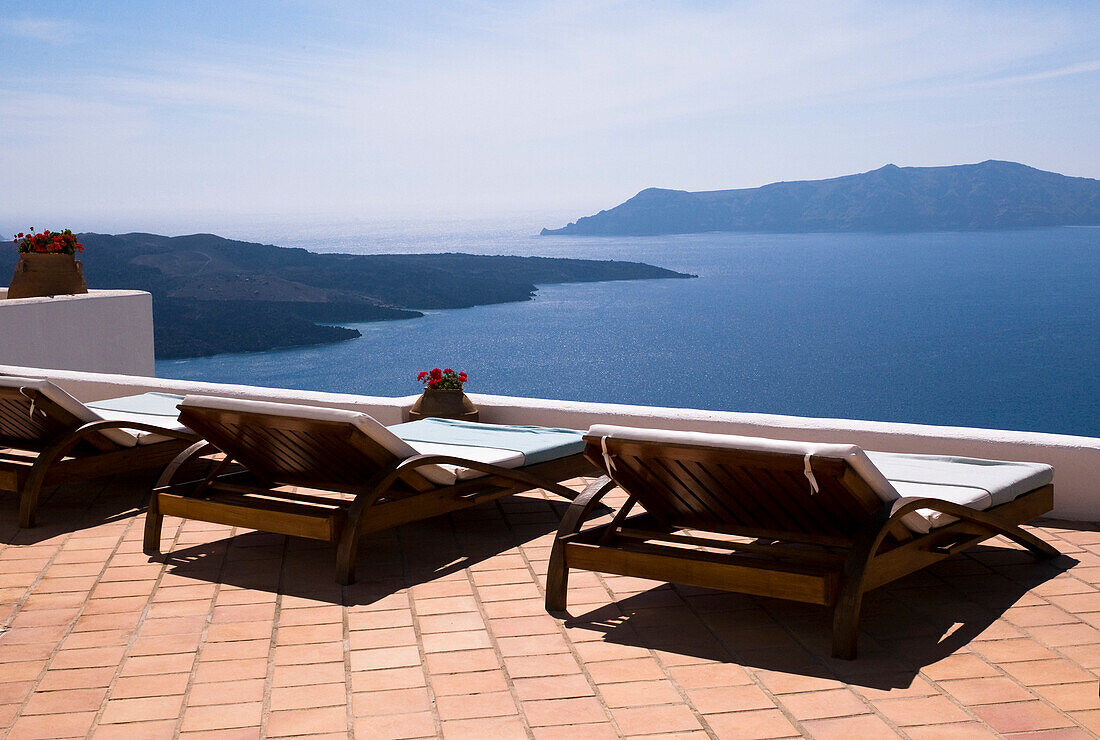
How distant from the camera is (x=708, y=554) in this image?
120 inches

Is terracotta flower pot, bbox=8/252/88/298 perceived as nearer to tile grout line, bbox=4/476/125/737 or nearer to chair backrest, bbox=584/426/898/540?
tile grout line, bbox=4/476/125/737

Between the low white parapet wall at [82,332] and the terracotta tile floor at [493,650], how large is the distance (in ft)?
20.9

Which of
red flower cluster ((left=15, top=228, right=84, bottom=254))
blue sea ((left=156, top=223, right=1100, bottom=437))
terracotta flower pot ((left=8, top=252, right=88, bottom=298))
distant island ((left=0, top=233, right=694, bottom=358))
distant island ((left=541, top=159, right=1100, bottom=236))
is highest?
distant island ((left=541, top=159, right=1100, bottom=236))

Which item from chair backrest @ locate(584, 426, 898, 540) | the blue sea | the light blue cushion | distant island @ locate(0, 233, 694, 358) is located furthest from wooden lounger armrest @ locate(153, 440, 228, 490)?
the blue sea

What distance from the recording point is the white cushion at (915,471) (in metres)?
2.71

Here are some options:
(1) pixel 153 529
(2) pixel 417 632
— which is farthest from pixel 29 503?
(2) pixel 417 632

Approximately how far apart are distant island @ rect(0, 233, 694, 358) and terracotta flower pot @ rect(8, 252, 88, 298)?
40.1 metres

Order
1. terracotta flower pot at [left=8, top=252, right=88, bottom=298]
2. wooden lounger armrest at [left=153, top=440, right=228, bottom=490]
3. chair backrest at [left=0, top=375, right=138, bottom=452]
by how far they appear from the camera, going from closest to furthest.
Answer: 1. wooden lounger armrest at [left=153, top=440, right=228, bottom=490]
2. chair backrest at [left=0, top=375, right=138, bottom=452]
3. terracotta flower pot at [left=8, top=252, right=88, bottom=298]

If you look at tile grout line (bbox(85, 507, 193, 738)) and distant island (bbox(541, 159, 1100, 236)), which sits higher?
distant island (bbox(541, 159, 1100, 236))

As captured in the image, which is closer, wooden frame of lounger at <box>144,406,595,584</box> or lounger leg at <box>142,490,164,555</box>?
wooden frame of lounger at <box>144,406,595,584</box>

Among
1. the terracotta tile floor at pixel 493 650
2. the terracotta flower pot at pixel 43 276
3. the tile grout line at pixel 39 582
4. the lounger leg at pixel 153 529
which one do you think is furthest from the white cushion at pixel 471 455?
the terracotta flower pot at pixel 43 276

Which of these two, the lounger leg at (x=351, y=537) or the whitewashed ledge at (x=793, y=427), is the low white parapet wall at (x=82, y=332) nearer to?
the whitewashed ledge at (x=793, y=427)

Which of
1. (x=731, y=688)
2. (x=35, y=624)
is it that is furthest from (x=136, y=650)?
(x=731, y=688)

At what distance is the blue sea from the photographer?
67000 mm
